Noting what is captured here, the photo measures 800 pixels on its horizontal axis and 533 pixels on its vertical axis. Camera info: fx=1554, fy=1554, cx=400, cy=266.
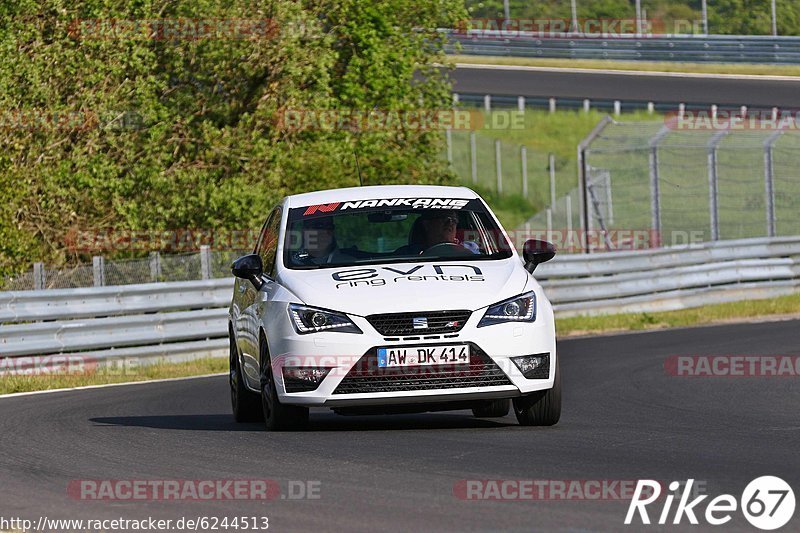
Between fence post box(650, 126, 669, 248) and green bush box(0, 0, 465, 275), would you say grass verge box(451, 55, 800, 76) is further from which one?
fence post box(650, 126, 669, 248)

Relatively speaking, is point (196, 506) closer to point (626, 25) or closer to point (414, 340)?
point (414, 340)

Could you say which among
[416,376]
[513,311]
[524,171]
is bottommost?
[524,171]

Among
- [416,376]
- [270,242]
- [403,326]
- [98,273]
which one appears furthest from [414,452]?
[98,273]

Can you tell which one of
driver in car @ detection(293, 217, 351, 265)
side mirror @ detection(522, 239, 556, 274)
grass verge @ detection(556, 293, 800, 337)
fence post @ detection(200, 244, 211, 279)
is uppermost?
driver in car @ detection(293, 217, 351, 265)

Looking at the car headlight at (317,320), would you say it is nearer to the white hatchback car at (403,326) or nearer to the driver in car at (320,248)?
the white hatchback car at (403,326)

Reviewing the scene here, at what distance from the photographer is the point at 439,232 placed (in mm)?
10453

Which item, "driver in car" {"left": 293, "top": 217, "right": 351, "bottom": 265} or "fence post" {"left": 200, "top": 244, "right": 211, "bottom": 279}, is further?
"fence post" {"left": 200, "top": 244, "right": 211, "bottom": 279}

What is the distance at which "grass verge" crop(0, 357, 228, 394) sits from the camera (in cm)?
1627

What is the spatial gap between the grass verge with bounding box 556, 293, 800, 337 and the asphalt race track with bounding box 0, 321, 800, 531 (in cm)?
826

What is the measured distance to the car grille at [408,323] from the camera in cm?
925

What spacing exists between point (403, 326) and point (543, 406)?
1135mm

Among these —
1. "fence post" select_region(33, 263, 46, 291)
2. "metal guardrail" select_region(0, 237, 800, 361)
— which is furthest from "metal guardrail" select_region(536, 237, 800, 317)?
"fence post" select_region(33, 263, 46, 291)

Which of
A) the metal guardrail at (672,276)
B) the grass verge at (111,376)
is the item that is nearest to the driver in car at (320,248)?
the grass verge at (111,376)

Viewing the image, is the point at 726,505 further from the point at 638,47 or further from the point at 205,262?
the point at 638,47
